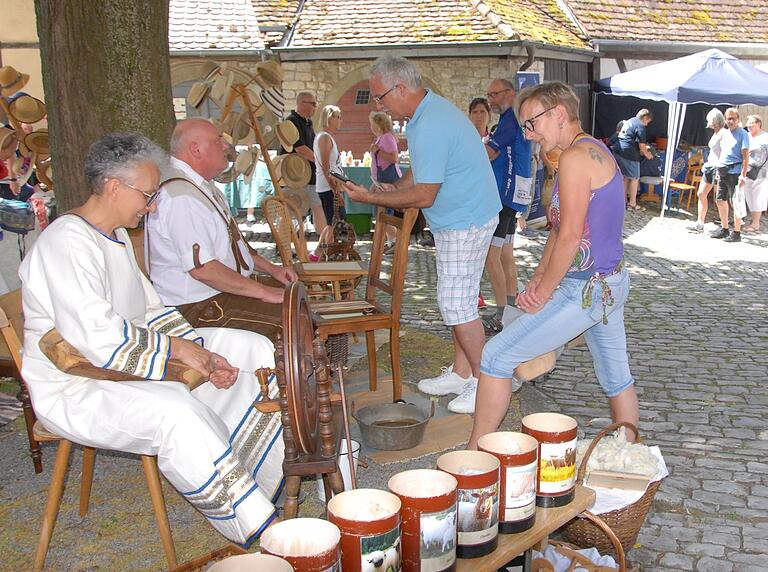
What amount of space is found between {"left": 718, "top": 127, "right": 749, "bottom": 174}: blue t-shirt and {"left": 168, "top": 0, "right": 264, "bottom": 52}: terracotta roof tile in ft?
26.4

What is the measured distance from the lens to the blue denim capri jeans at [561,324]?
3.24 meters

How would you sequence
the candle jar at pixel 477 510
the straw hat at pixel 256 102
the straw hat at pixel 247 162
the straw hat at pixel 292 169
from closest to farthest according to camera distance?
the candle jar at pixel 477 510 → the straw hat at pixel 256 102 → the straw hat at pixel 247 162 → the straw hat at pixel 292 169

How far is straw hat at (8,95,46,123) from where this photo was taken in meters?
5.73

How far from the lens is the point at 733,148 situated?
11.8m

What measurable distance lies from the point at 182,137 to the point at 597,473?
2585mm

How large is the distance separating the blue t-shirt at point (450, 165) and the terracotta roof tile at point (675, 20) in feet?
42.1

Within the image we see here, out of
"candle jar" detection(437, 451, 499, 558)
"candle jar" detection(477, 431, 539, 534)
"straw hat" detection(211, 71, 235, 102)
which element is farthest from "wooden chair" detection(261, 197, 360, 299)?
"candle jar" detection(437, 451, 499, 558)

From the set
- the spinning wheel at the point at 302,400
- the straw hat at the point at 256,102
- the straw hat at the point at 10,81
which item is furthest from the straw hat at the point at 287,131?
the spinning wheel at the point at 302,400

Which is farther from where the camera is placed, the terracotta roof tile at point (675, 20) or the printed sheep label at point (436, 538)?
the terracotta roof tile at point (675, 20)

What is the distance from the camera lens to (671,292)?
824 cm

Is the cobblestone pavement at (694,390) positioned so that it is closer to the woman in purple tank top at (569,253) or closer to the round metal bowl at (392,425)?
the woman in purple tank top at (569,253)

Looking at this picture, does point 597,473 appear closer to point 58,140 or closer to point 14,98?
point 58,140

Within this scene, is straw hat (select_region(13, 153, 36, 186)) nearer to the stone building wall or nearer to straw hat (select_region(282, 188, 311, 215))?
straw hat (select_region(282, 188, 311, 215))

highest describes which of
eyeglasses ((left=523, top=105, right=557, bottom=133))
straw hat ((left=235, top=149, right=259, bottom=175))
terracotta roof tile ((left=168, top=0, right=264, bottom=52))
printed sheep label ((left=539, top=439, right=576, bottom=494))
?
terracotta roof tile ((left=168, top=0, right=264, bottom=52))
